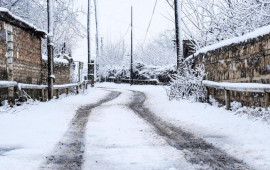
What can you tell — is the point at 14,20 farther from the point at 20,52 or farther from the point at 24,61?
the point at 24,61

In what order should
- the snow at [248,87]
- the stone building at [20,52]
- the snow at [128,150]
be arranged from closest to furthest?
the snow at [128,150] < the snow at [248,87] < the stone building at [20,52]

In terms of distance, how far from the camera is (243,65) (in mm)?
8383

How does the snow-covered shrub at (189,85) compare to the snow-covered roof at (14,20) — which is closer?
the snow-covered roof at (14,20)

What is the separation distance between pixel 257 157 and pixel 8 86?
8.02m

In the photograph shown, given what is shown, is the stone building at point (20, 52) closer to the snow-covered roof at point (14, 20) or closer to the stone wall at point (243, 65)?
the snow-covered roof at point (14, 20)

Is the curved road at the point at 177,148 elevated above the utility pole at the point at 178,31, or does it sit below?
below

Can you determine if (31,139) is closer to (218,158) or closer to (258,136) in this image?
(218,158)

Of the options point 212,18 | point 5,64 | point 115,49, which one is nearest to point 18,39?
point 5,64

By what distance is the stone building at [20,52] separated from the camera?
10.4 meters

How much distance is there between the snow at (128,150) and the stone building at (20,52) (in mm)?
5120

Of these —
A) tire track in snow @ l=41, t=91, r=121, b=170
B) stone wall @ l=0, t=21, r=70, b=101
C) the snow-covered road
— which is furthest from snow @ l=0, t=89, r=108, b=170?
stone wall @ l=0, t=21, r=70, b=101

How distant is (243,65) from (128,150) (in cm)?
496

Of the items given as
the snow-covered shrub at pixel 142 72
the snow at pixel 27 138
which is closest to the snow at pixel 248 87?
the snow at pixel 27 138

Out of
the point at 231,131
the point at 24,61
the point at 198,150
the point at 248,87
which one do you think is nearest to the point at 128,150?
the point at 198,150
